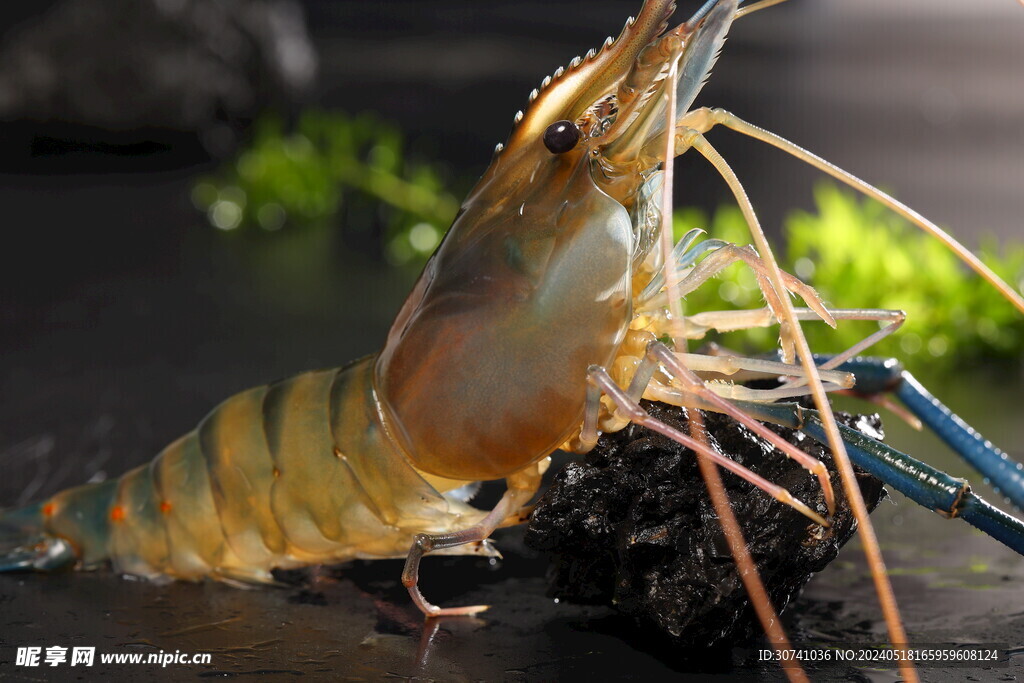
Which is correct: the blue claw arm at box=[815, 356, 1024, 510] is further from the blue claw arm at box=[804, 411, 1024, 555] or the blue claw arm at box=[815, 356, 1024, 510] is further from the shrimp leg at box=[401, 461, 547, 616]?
the shrimp leg at box=[401, 461, 547, 616]

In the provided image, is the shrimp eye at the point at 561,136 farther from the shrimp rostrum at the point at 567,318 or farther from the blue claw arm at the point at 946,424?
the blue claw arm at the point at 946,424

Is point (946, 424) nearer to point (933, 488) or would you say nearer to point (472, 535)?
point (933, 488)

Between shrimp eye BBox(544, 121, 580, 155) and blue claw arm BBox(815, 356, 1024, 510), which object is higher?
shrimp eye BBox(544, 121, 580, 155)

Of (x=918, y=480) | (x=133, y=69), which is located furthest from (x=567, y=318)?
(x=133, y=69)

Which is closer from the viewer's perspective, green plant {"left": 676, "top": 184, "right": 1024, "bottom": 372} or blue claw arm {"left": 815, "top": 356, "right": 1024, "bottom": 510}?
blue claw arm {"left": 815, "top": 356, "right": 1024, "bottom": 510}

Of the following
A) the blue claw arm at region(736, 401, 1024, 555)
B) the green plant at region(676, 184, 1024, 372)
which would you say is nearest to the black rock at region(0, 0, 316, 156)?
the green plant at region(676, 184, 1024, 372)

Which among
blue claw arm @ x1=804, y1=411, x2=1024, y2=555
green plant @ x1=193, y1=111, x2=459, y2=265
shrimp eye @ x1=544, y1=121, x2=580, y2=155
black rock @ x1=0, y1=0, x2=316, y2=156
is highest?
black rock @ x1=0, y1=0, x2=316, y2=156

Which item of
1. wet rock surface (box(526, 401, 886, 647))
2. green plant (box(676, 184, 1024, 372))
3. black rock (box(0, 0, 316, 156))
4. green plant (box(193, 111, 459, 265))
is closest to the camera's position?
wet rock surface (box(526, 401, 886, 647))
